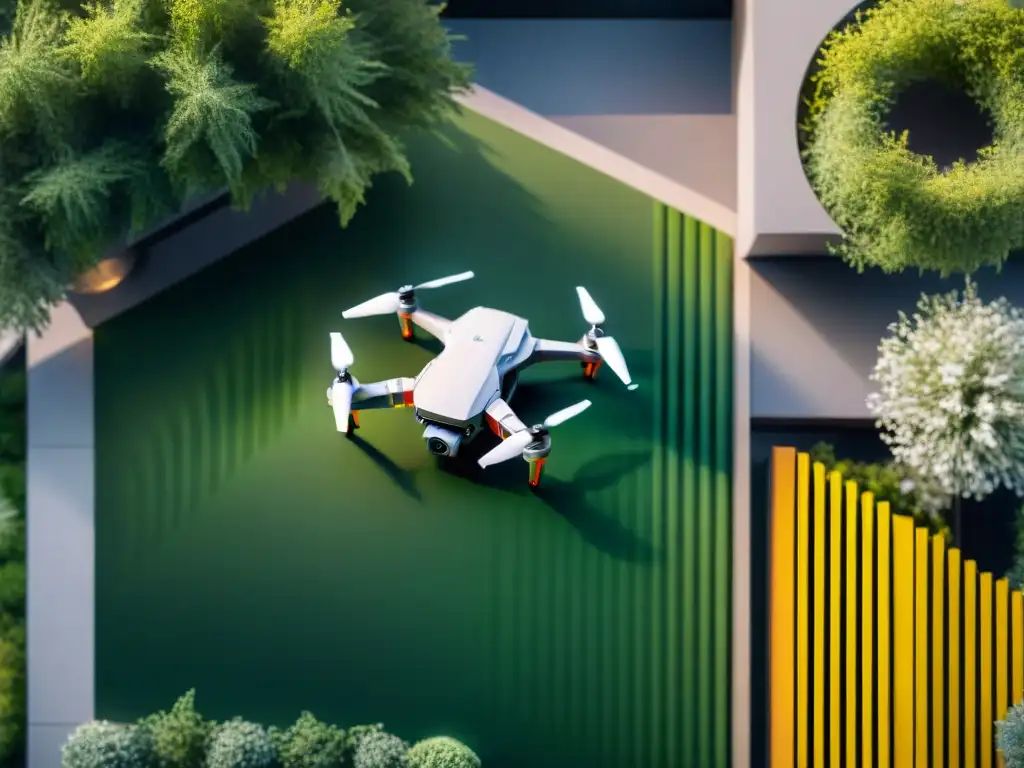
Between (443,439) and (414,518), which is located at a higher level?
(443,439)

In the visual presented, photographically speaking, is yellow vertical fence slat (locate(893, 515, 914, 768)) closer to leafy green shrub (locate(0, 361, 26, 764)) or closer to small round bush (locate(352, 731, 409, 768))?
small round bush (locate(352, 731, 409, 768))

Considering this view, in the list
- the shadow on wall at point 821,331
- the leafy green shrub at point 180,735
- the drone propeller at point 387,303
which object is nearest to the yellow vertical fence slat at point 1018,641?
the shadow on wall at point 821,331

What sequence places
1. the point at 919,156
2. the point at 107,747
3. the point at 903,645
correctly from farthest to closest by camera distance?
the point at 903,645, the point at 107,747, the point at 919,156

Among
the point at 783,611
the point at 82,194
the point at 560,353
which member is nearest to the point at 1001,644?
the point at 783,611

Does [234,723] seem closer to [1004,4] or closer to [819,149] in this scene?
[819,149]

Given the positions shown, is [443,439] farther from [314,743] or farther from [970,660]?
[970,660]

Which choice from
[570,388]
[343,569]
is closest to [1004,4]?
[570,388]

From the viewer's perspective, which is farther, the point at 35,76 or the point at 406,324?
the point at 406,324
